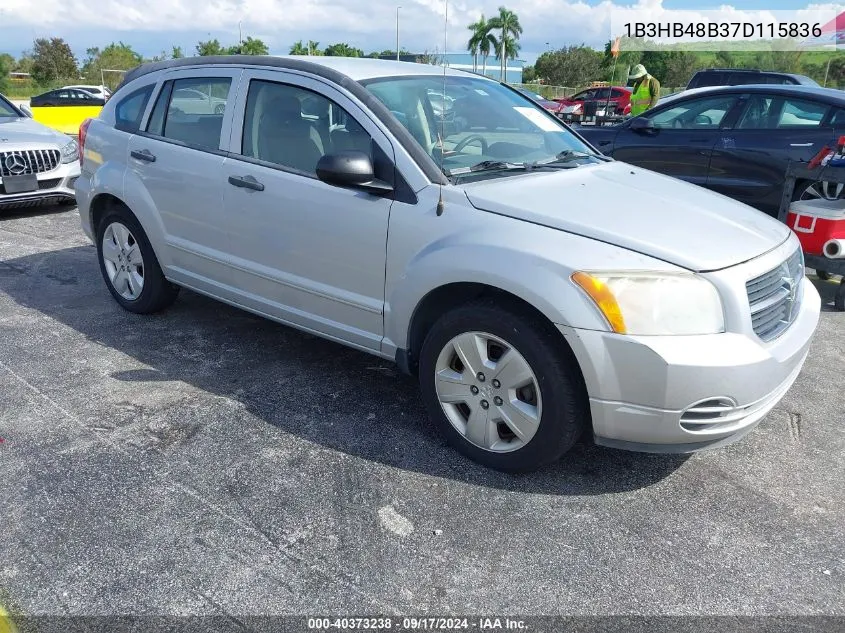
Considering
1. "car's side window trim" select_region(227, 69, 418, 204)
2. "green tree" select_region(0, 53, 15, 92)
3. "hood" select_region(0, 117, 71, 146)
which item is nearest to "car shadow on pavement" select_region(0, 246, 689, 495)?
"car's side window trim" select_region(227, 69, 418, 204)

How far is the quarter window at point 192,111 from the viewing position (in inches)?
163

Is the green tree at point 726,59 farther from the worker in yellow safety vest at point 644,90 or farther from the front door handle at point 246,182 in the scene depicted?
the front door handle at point 246,182

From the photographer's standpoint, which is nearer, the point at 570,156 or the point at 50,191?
the point at 570,156

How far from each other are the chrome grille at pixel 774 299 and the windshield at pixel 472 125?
1.22 metres

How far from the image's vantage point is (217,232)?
4109mm

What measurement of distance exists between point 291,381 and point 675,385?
7.24ft

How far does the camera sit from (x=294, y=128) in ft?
12.4

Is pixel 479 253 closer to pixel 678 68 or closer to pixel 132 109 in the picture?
pixel 132 109

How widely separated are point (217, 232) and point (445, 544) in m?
2.36

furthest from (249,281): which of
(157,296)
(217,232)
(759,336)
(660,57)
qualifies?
(660,57)

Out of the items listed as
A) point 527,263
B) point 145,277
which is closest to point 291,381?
point 145,277

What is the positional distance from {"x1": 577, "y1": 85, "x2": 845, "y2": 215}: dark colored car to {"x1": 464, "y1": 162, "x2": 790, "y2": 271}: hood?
148 inches

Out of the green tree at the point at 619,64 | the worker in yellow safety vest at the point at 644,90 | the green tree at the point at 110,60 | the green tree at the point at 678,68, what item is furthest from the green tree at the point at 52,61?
the worker in yellow safety vest at the point at 644,90

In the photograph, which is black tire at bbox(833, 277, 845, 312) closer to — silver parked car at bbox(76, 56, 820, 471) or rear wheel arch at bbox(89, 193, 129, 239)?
silver parked car at bbox(76, 56, 820, 471)
